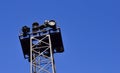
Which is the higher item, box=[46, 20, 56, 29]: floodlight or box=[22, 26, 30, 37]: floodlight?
box=[46, 20, 56, 29]: floodlight

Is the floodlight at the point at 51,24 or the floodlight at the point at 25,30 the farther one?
Answer: the floodlight at the point at 51,24

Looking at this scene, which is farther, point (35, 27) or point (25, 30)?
point (35, 27)

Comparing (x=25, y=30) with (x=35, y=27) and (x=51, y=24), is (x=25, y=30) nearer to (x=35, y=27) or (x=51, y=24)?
(x=35, y=27)

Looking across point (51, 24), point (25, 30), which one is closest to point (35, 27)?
point (25, 30)

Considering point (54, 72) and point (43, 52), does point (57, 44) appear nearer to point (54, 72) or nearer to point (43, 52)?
point (43, 52)

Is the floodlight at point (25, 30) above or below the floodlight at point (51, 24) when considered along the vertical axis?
below

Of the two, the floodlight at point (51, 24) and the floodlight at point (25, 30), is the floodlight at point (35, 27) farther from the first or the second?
the floodlight at point (51, 24)

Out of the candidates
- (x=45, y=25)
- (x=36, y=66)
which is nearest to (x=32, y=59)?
(x=36, y=66)

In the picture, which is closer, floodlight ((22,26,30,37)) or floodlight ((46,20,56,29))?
floodlight ((22,26,30,37))

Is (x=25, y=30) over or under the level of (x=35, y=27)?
under

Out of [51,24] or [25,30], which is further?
[51,24]

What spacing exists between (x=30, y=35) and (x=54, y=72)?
3.94m

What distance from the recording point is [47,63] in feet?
88.6

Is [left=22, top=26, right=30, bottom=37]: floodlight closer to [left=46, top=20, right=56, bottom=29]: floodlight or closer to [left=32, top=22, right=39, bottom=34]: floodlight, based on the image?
[left=32, top=22, right=39, bottom=34]: floodlight
